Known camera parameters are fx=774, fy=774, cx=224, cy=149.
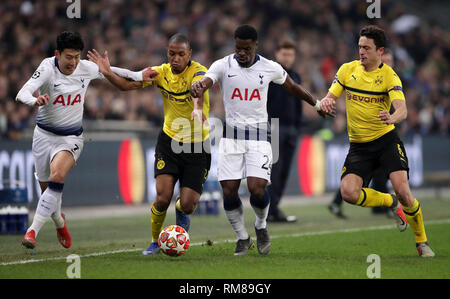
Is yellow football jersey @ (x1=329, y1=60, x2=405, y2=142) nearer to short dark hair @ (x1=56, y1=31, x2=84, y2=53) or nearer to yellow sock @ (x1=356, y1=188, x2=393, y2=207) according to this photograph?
yellow sock @ (x1=356, y1=188, x2=393, y2=207)

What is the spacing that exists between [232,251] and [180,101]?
1957 mm

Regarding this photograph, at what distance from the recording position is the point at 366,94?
914cm

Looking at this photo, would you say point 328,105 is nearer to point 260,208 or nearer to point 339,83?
point 339,83

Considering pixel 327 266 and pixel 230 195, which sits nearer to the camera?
pixel 327 266

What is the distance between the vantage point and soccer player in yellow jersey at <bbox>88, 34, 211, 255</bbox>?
9.20m

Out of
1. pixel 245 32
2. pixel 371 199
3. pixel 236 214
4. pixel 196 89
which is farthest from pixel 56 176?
pixel 371 199

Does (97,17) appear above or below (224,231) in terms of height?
above

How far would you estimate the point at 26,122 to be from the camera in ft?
54.4

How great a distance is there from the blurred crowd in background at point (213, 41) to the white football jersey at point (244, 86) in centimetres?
552

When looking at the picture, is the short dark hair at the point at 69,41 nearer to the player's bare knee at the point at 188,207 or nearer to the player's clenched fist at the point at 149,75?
the player's clenched fist at the point at 149,75

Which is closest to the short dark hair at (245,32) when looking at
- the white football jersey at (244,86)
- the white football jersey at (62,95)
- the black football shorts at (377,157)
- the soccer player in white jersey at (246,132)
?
the soccer player in white jersey at (246,132)
